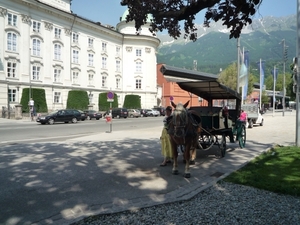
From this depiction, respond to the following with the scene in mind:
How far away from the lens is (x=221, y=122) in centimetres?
1012

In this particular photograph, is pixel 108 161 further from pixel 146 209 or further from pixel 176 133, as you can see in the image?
pixel 146 209

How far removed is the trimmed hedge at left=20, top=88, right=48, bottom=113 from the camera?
41.6 meters

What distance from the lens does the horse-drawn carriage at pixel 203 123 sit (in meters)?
7.00

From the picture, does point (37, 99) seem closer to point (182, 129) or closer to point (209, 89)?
point (209, 89)

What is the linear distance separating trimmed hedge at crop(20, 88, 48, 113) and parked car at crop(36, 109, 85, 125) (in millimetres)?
12642

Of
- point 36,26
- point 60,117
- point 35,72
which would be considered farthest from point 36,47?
point 60,117

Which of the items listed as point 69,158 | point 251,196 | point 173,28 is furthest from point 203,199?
point 69,158

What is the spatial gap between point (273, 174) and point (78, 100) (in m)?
46.2

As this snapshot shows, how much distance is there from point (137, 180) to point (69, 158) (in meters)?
3.83

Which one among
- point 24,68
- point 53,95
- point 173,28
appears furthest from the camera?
point 53,95

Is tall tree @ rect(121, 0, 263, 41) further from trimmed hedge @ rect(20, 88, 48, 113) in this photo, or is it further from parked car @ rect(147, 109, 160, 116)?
parked car @ rect(147, 109, 160, 116)

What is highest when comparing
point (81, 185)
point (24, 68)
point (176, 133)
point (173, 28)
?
point (24, 68)

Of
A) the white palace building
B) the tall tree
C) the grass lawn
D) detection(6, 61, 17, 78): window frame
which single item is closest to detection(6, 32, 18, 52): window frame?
the white palace building

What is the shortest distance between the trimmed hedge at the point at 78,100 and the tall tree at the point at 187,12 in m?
43.9
